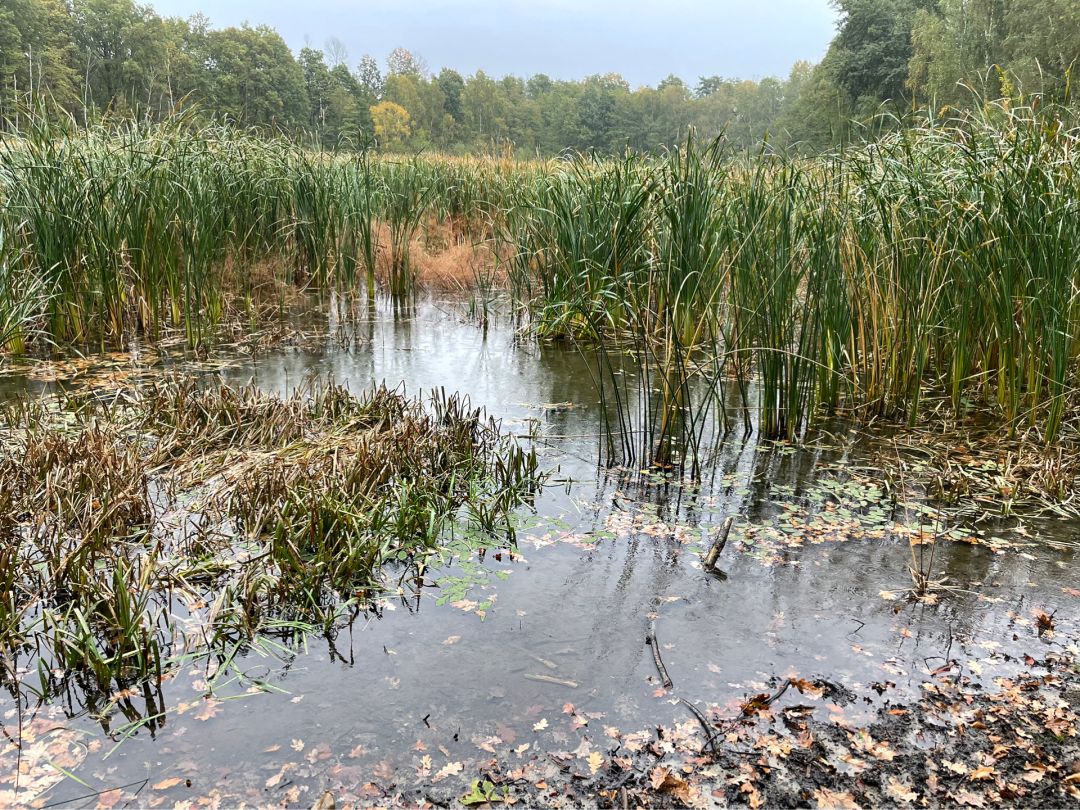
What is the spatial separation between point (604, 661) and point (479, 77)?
59.8 m

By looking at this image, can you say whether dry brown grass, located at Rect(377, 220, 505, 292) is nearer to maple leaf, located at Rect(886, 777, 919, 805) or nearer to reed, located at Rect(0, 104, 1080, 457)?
reed, located at Rect(0, 104, 1080, 457)

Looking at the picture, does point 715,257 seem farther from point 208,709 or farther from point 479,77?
point 479,77

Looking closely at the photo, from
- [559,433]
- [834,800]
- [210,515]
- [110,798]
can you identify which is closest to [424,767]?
[110,798]

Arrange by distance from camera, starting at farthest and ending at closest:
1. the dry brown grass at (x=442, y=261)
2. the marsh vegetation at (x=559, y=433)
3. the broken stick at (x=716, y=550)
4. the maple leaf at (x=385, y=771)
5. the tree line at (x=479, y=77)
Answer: the tree line at (x=479, y=77) < the dry brown grass at (x=442, y=261) < the broken stick at (x=716, y=550) < the marsh vegetation at (x=559, y=433) < the maple leaf at (x=385, y=771)

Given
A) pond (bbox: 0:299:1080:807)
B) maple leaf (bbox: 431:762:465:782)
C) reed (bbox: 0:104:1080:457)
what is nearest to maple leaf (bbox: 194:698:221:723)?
pond (bbox: 0:299:1080:807)

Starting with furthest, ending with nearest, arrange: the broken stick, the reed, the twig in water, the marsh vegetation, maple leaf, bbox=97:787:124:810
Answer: the reed < the broken stick < the marsh vegetation < the twig in water < maple leaf, bbox=97:787:124:810

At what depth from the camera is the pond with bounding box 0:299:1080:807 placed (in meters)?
1.93

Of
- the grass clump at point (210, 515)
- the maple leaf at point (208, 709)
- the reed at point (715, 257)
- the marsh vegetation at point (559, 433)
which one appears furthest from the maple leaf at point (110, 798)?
the reed at point (715, 257)

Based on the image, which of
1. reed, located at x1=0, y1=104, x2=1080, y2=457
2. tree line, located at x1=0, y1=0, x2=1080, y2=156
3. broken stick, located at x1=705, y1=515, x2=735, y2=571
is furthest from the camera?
tree line, located at x1=0, y1=0, x2=1080, y2=156

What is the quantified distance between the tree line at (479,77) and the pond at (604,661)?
5.69 m

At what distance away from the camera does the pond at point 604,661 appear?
6.34ft

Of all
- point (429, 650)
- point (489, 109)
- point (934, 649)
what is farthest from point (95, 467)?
point (489, 109)

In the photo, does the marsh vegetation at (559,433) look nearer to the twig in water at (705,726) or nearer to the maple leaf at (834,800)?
the twig in water at (705,726)

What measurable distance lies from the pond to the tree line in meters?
5.69
